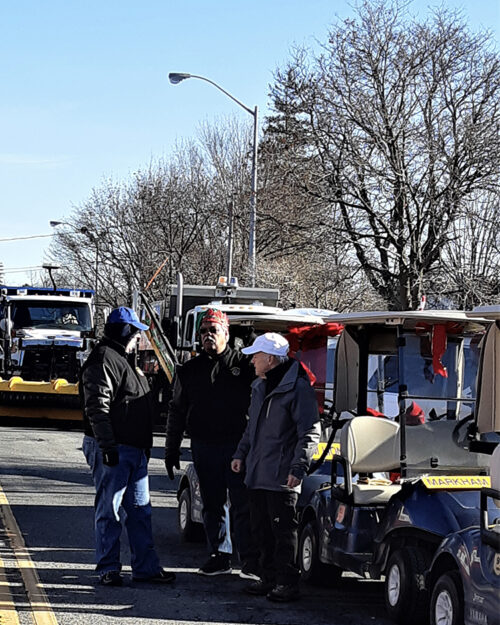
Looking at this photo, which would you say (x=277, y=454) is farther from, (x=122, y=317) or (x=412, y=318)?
(x=122, y=317)

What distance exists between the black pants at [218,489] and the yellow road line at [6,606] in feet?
5.38

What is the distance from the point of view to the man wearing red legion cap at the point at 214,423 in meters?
8.84

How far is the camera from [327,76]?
96.6 ft

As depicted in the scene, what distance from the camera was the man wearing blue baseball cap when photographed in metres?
8.24

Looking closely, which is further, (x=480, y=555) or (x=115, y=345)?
(x=115, y=345)

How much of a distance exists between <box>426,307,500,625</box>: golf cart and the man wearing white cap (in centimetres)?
123

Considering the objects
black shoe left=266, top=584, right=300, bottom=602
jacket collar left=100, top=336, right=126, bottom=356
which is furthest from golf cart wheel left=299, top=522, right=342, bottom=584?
jacket collar left=100, top=336, right=126, bottom=356

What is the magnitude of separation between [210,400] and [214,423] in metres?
0.18

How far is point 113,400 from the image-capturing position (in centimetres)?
834

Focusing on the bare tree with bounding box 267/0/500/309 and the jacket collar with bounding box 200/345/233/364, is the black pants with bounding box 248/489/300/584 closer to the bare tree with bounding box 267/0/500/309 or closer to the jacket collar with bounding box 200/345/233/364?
the jacket collar with bounding box 200/345/233/364

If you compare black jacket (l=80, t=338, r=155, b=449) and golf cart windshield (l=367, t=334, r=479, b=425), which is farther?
golf cart windshield (l=367, t=334, r=479, b=425)

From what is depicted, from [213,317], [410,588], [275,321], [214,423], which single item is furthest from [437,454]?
[275,321]

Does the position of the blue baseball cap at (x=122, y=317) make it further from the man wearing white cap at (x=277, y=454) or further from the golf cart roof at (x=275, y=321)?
the golf cart roof at (x=275, y=321)

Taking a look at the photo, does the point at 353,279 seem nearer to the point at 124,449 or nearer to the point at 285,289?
the point at 285,289
